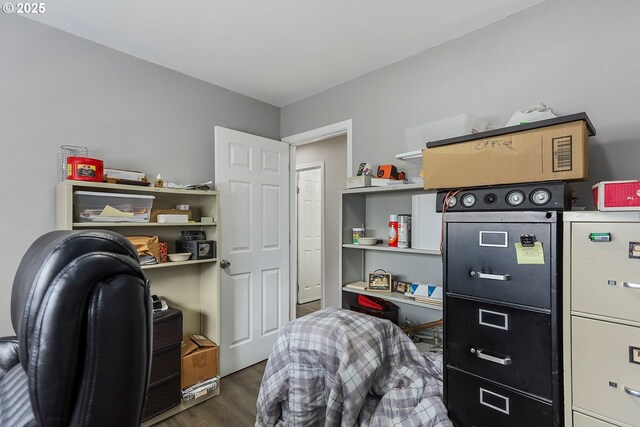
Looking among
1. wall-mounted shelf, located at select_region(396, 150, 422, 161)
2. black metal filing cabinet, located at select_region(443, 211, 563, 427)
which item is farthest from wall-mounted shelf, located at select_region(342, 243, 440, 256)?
wall-mounted shelf, located at select_region(396, 150, 422, 161)

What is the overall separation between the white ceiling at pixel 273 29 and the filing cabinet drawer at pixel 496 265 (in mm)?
1277

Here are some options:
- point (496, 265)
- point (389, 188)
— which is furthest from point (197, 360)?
point (496, 265)

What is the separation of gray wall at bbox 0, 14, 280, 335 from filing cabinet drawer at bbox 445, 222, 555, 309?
6.73 feet

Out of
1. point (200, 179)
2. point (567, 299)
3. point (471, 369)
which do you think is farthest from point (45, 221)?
point (567, 299)

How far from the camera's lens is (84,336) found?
0.55m

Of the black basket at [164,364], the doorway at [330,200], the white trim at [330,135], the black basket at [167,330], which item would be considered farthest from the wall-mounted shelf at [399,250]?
the doorway at [330,200]

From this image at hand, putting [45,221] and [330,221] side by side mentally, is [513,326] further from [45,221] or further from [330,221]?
[330,221]

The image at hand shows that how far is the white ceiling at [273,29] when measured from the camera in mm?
1717

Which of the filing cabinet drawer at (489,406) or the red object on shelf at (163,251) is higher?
the red object on shelf at (163,251)

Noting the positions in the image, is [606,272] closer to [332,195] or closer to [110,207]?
[110,207]

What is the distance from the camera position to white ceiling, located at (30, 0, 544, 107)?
1717mm

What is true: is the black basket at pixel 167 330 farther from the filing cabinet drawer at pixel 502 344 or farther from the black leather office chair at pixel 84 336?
the filing cabinet drawer at pixel 502 344

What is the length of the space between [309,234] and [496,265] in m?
3.43

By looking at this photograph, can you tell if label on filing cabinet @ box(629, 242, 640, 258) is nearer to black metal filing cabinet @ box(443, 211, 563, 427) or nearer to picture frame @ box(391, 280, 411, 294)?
black metal filing cabinet @ box(443, 211, 563, 427)
